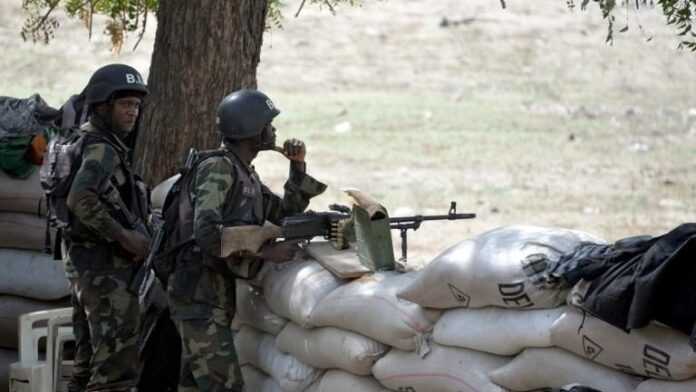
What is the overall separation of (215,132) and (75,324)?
1.63 m

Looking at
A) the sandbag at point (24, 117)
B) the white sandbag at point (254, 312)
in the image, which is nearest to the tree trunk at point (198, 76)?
the sandbag at point (24, 117)

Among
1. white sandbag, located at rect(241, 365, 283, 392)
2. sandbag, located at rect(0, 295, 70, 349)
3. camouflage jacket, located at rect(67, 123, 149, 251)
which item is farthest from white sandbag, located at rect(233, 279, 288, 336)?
sandbag, located at rect(0, 295, 70, 349)

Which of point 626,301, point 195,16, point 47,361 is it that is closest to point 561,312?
point 626,301

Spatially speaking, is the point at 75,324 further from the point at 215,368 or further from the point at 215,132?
the point at 215,132

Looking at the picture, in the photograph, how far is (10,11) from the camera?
28297mm

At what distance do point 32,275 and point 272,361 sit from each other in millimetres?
2033

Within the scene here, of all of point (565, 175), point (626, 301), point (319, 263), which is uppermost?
point (626, 301)

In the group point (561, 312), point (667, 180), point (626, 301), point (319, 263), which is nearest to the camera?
point (626, 301)

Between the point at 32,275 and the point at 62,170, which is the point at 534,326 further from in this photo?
the point at 32,275

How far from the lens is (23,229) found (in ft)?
26.4

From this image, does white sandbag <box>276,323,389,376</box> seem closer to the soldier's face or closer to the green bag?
the soldier's face

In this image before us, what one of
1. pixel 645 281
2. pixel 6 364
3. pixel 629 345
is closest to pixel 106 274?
pixel 6 364

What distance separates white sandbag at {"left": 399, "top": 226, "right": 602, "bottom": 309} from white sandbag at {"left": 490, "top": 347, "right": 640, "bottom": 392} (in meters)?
0.18

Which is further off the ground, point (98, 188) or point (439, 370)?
point (98, 188)
